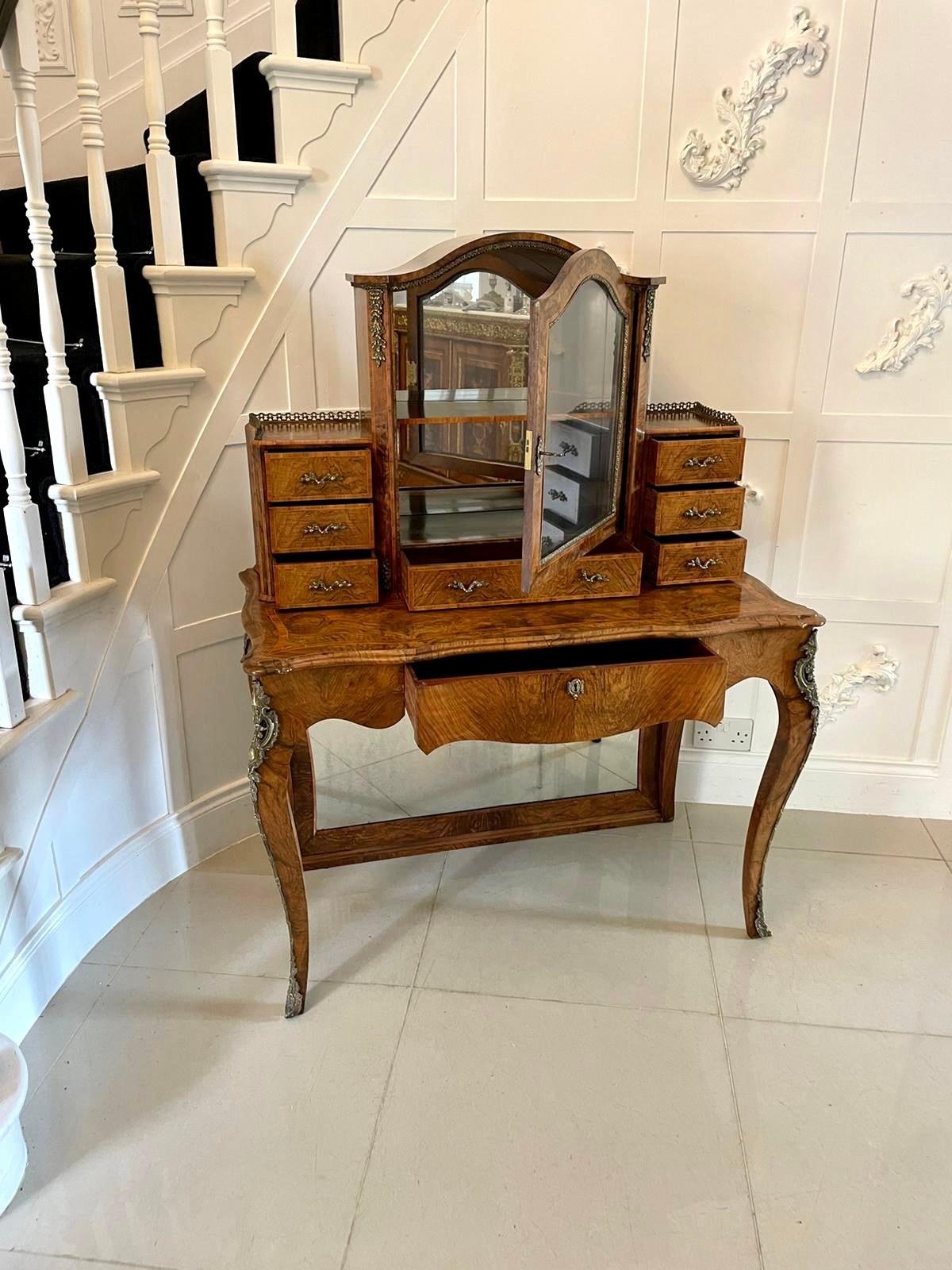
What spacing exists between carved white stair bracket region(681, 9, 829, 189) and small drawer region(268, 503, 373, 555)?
43.7 inches

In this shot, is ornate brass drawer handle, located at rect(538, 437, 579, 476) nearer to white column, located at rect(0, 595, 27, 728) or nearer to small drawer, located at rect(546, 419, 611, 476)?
small drawer, located at rect(546, 419, 611, 476)

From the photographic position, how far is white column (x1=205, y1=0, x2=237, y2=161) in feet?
5.75

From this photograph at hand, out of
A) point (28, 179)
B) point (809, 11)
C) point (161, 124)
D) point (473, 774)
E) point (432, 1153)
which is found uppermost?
point (809, 11)

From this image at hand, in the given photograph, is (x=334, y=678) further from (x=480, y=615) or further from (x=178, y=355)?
(x=178, y=355)

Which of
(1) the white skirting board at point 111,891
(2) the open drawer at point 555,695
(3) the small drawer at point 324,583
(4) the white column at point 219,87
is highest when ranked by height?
(4) the white column at point 219,87

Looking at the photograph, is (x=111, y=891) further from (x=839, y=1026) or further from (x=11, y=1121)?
(x=839, y=1026)

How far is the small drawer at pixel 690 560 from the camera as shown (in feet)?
5.97

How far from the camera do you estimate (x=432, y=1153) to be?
4.90 ft

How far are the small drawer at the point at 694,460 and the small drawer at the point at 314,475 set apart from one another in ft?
1.89

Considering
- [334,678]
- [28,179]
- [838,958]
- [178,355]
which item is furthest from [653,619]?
[28,179]

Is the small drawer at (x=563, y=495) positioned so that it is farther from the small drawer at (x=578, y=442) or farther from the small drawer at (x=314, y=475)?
the small drawer at (x=314, y=475)

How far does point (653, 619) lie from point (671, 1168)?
927 millimetres

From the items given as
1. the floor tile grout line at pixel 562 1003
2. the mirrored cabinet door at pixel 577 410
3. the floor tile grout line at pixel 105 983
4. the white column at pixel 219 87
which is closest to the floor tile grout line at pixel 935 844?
the floor tile grout line at pixel 562 1003

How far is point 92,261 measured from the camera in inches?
75.5
